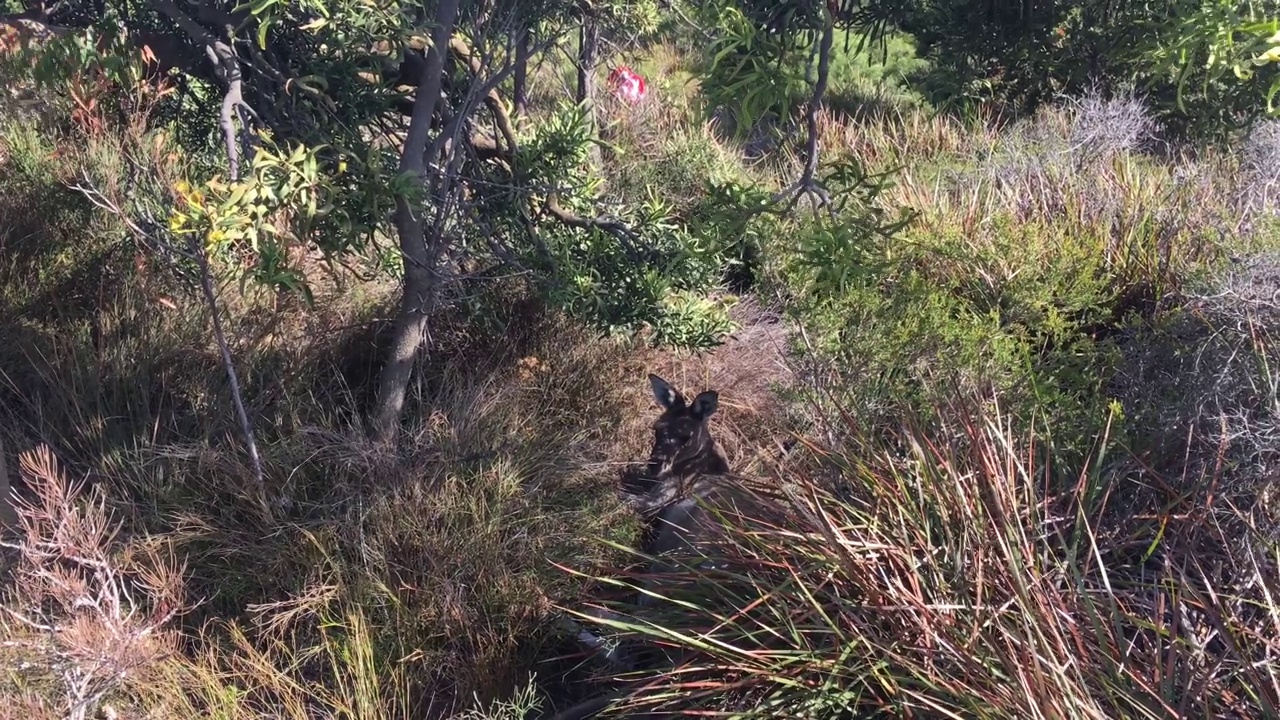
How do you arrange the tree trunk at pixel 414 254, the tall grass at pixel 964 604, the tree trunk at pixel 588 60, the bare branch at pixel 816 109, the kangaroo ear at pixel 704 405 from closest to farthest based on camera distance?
1. the tall grass at pixel 964 604
2. the bare branch at pixel 816 109
3. the tree trunk at pixel 414 254
4. the kangaroo ear at pixel 704 405
5. the tree trunk at pixel 588 60

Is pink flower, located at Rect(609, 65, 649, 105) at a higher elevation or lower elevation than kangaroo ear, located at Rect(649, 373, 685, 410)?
higher

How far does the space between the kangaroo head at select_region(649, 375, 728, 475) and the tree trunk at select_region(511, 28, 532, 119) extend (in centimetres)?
162

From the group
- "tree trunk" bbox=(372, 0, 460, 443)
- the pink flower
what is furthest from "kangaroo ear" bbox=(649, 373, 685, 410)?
the pink flower

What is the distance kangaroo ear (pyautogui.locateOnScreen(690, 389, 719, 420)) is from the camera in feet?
17.2

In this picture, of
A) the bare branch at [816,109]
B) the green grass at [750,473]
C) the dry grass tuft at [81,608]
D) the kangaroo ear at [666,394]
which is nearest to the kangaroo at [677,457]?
the kangaroo ear at [666,394]

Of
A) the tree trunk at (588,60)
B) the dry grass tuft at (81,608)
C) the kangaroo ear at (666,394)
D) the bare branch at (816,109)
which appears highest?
the bare branch at (816,109)

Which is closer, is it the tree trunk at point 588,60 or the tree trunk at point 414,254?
the tree trunk at point 414,254

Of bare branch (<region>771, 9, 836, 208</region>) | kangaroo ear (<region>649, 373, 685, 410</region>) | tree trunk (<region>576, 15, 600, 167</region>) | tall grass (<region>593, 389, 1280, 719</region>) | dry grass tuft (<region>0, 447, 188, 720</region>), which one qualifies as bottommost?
dry grass tuft (<region>0, 447, 188, 720</region>)

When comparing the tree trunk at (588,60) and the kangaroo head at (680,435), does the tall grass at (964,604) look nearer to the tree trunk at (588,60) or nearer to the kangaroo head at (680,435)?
the kangaroo head at (680,435)

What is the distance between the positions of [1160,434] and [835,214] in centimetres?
161

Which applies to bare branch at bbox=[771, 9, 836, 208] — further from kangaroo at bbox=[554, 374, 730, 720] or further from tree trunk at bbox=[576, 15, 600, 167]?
tree trunk at bbox=[576, 15, 600, 167]

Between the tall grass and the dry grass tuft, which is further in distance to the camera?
the dry grass tuft

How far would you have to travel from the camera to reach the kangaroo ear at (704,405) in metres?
5.24

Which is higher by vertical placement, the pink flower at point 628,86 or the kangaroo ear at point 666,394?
the pink flower at point 628,86
